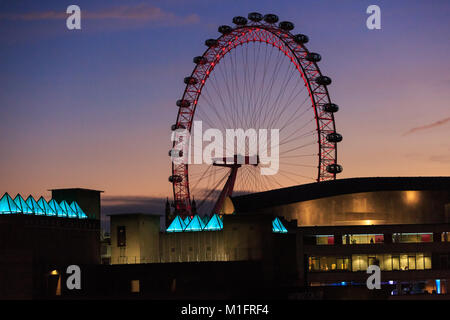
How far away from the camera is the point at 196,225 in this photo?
99.6 m

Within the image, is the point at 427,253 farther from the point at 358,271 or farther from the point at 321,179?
the point at 321,179

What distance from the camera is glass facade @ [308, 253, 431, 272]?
341 ft

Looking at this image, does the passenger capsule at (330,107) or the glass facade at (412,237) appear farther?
the passenger capsule at (330,107)

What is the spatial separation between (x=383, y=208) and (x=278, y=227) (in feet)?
57.1

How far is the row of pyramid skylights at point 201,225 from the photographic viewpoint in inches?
3863

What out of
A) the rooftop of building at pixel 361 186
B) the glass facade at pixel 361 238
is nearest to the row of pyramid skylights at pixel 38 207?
the rooftop of building at pixel 361 186

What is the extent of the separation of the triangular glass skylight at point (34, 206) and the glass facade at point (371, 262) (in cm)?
3154

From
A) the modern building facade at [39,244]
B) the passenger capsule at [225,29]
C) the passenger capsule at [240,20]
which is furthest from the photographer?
the passenger capsule at [225,29]

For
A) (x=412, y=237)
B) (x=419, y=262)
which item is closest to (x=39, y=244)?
(x=412, y=237)

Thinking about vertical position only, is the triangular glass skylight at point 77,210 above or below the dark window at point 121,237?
above

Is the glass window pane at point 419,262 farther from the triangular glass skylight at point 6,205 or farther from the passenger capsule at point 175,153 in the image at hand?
the triangular glass skylight at point 6,205

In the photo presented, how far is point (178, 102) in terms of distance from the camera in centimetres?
11975

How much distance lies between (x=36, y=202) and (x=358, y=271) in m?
36.5
